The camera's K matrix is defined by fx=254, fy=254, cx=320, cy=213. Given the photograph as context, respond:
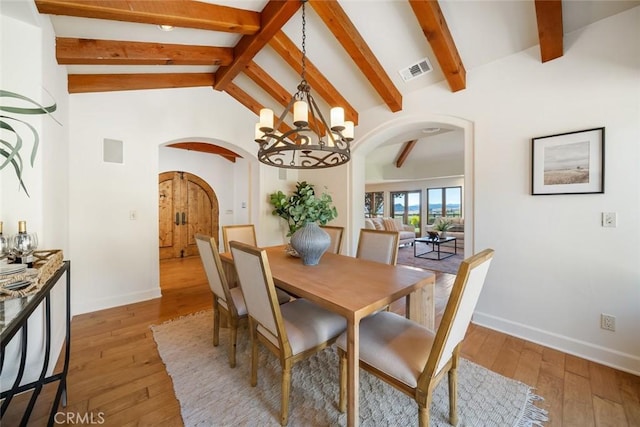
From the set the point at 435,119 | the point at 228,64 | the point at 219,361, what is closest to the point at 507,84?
the point at 435,119

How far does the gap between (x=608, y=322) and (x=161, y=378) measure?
3414 mm

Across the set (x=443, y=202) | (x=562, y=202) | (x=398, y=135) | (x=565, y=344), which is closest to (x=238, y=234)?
(x=398, y=135)

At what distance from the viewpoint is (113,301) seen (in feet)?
10.2

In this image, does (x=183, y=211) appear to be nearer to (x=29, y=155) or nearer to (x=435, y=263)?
(x=29, y=155)

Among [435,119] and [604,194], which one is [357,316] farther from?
[435,119]

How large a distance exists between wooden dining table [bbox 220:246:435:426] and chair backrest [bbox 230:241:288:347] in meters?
0.20

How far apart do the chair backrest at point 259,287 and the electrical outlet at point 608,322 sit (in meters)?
2.52

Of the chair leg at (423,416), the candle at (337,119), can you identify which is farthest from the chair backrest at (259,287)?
the candle at (337,119)

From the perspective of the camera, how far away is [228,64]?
10.3ft

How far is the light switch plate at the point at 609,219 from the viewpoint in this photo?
1.95 metres

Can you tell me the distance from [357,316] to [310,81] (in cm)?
312

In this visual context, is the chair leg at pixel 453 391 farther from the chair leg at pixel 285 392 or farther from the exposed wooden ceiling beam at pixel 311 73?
the exposed wooden ceiling beam at pixel 311 73

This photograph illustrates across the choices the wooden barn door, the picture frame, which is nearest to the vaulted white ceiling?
the picture frame

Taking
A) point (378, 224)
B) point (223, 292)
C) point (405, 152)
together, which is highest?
point (405, 152)
